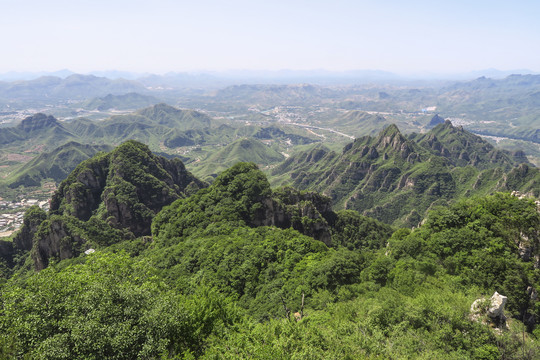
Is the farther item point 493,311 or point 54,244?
point 54,244

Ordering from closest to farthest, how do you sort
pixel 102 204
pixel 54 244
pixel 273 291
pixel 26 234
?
1. pixel 273 291
2. pixel 54 244
3. pixel 26 234
4. pixel 102 204

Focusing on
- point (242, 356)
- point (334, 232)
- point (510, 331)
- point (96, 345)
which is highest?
point (96, 345)

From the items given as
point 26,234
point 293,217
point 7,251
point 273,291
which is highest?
point 273,291

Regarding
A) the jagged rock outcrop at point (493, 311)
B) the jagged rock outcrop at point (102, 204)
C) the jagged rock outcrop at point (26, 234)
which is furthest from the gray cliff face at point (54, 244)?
the jagged rock outcrop at point (493, 311)

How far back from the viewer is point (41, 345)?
21.9m

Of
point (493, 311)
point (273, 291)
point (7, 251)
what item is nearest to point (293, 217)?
point (273, 291)

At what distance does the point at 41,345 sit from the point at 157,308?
8655 mm

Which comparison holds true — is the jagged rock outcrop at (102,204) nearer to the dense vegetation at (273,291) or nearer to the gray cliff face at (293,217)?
the dense vegetation at (273,291)

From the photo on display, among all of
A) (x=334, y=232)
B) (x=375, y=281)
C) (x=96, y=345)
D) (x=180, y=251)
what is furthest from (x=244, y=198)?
(x=96, y=345)

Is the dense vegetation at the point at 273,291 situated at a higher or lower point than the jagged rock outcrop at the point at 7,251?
higher

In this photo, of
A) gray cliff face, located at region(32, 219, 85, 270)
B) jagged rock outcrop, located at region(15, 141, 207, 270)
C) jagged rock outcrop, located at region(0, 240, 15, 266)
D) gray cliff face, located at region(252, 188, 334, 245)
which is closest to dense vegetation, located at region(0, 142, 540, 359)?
gray cliff face, located at region(252, 188, 334, 245)

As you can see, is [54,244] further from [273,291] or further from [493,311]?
[493,311]

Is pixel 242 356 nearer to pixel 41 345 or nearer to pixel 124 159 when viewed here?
pixel 41 345

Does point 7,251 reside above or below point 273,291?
below
